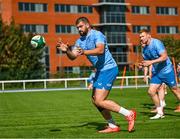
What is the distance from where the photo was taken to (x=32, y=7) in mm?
73438

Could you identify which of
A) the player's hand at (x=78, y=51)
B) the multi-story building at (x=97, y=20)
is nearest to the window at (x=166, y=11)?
the multi-story building at (x=97, y=20)

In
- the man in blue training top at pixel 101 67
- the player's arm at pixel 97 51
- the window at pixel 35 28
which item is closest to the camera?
the player's arm at pixel 97 51

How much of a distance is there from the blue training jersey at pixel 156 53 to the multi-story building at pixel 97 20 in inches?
2323

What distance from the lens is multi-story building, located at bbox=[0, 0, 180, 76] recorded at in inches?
2889

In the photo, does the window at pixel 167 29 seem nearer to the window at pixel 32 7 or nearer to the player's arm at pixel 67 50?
the window at pixel 32 7

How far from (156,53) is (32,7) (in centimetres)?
6175

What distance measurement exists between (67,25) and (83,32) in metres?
65.9

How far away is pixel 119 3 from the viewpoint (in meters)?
77.9

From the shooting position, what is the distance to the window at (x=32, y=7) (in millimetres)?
72562

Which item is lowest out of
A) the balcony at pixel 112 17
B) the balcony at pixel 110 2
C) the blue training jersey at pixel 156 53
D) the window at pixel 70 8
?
the blue training jersey at pixel 156 53

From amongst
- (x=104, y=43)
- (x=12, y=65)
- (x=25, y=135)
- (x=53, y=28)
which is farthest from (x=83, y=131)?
(x=53, y=28)

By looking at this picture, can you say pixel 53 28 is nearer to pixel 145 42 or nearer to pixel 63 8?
pixel 63 8

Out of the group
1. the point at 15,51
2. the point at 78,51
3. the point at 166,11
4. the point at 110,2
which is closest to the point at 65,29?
the point at 110,2

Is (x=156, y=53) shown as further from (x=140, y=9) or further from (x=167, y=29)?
(x=167, y=29)
